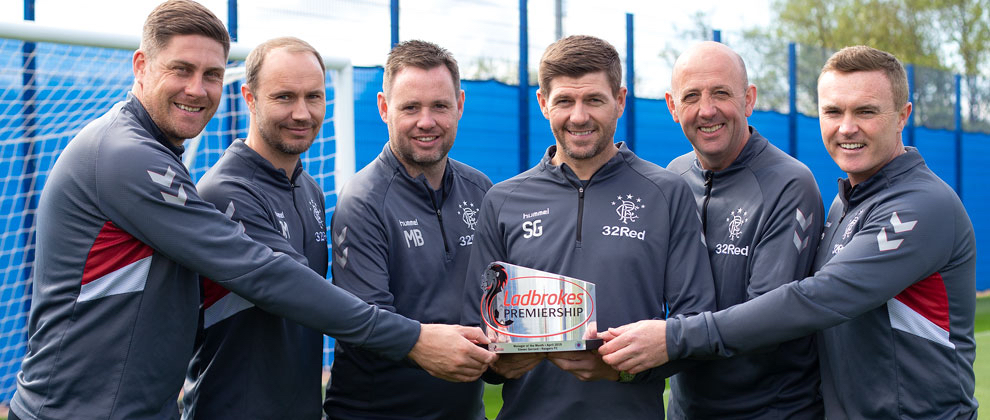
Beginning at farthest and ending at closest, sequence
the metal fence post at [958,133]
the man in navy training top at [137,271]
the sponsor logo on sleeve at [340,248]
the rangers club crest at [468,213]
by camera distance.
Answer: the metal fence post at [958,133]
the rangers club crest at [468,213]
the sponsor logo on sleeve at [340,248]
the man in navy training top at [137,271]

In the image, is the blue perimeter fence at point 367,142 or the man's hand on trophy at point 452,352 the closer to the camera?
the man's hand on trophy at point 452,352

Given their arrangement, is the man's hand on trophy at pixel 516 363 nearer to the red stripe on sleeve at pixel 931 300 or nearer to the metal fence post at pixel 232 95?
the red stripe on sleeve at pixel 931 300

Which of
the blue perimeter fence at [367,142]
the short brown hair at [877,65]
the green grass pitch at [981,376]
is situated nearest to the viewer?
the short brown hair at [877,65]

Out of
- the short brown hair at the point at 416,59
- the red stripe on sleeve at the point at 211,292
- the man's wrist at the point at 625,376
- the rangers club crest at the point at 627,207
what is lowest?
the man's wrist at the point at 625,376

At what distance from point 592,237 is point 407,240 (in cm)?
78

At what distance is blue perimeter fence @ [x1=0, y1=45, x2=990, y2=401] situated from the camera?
5.34 m

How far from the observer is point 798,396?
118 inches

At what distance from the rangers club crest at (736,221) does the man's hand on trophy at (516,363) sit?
0.89 m

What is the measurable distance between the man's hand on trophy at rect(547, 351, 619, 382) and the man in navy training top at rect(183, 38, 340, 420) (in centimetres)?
102

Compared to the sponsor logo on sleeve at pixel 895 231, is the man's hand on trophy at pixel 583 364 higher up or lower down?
lower down

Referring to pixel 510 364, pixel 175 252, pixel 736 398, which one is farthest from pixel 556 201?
pixel 175 252

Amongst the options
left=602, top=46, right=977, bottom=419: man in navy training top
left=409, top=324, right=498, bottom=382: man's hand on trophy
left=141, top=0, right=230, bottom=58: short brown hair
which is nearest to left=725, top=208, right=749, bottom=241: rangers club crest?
left=602, top=46, right=977, bottom=419: man in navy training top

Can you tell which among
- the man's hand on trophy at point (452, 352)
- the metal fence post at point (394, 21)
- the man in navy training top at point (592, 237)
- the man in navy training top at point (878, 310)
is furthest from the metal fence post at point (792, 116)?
the man's hand on trophy at point (452, 352)

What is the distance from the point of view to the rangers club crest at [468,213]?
11.2ft
